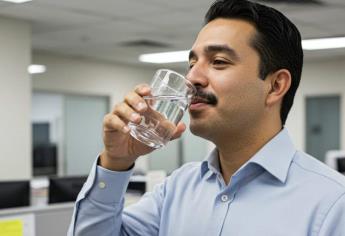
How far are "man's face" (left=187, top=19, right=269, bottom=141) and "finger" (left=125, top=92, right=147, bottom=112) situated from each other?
0.46 ft

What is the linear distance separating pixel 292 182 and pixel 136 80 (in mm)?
7793

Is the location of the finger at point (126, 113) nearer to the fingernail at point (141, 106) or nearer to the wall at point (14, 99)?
the fingernail at point (141, 106)

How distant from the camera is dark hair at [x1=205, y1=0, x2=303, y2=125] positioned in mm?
1139

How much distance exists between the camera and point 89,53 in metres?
7.33

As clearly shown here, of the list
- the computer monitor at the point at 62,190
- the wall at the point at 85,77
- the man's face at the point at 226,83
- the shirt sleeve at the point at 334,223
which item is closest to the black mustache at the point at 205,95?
the man's face at the point at 226,83

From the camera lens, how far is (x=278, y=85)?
117 cm

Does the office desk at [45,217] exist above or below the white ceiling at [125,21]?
below

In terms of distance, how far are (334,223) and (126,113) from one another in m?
0.43

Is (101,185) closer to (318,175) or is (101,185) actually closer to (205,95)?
(205,95)

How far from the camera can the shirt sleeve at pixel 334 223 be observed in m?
0.95

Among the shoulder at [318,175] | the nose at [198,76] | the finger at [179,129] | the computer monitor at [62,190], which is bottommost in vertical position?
the computer monitor at [62,190]

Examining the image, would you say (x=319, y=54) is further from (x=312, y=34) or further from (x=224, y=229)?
(x=224, y=229)

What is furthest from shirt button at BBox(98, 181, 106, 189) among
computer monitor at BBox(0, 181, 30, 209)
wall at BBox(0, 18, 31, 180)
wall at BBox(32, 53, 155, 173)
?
wall at BBox(32, 53, 155, 173)

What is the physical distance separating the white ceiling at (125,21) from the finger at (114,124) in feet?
10.9
